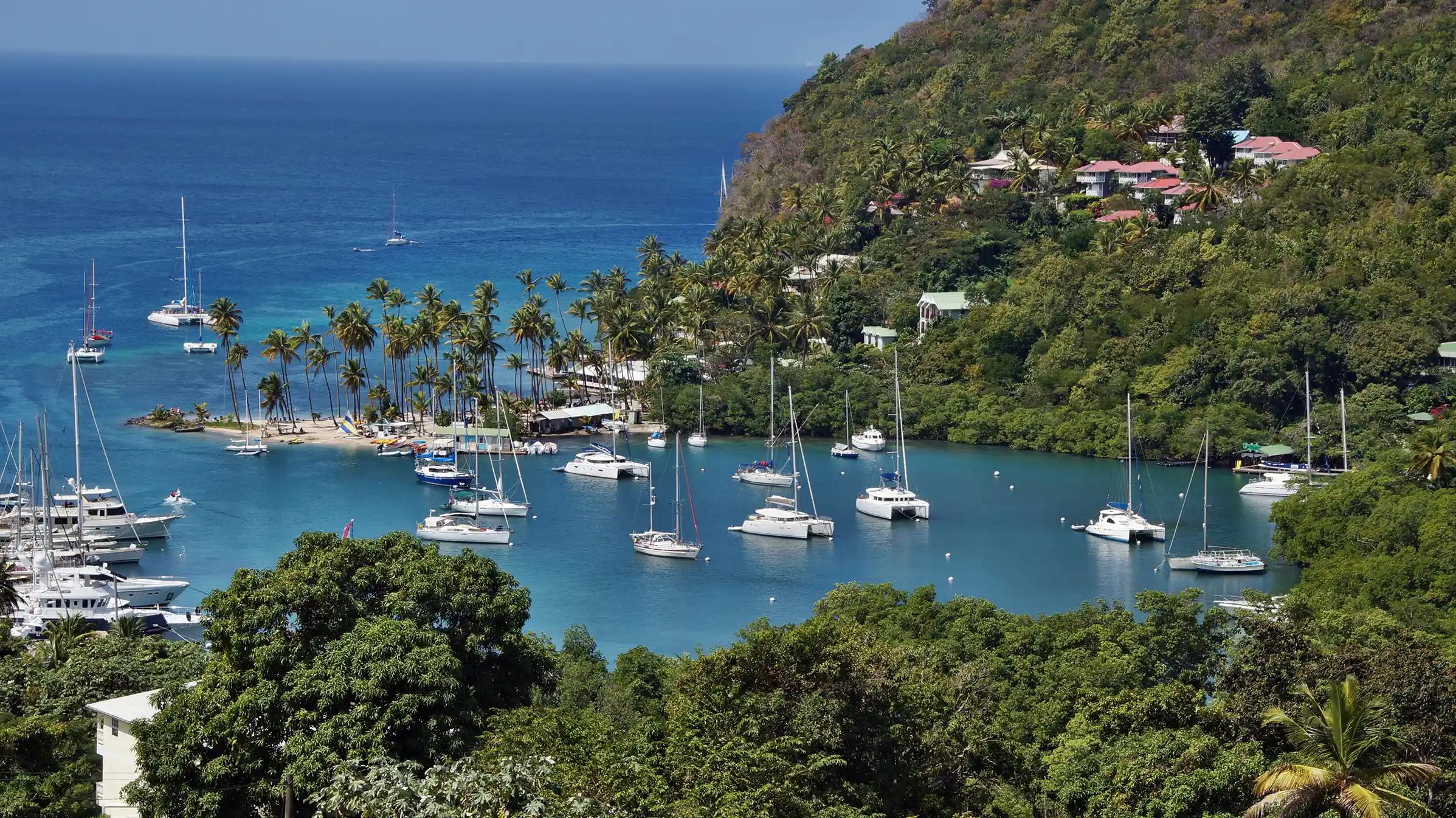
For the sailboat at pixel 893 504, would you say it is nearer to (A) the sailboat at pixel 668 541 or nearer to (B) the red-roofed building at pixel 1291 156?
(A) the sailboat at pixel 668 541

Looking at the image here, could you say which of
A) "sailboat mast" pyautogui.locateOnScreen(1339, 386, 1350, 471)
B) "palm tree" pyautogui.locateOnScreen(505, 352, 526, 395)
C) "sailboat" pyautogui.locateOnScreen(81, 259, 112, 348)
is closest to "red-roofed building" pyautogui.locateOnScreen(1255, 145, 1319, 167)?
"sailboat mast" pyautogui.locateOnScreen(1339, 386, 1350, 471)

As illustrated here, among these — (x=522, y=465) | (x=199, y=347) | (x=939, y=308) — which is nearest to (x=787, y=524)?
(x=522, y=465)

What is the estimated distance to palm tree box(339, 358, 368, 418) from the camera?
68000 mm

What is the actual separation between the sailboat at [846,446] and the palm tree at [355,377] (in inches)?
769

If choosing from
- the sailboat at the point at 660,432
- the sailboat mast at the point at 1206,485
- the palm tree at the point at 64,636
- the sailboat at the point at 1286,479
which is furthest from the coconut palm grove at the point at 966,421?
the sailboat mast at the point at 1206,485

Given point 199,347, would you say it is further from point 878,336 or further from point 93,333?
point 878,336

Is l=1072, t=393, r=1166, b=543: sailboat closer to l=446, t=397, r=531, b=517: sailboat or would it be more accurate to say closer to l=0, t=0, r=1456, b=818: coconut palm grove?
l=0, t=0, r=1456, b=818: coconut palm grove

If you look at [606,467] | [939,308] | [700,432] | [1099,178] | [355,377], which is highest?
[1099,178]

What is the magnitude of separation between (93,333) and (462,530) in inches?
1409

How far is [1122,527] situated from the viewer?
5403 centimetres

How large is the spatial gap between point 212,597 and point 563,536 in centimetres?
2990

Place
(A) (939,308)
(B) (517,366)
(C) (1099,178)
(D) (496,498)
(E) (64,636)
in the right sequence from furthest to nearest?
(C) (1099,178)
(A) (939,308)
(B) (517,366)
(D) (496,498)
(E) (64,636)

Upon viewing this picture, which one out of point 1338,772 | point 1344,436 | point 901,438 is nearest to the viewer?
point 1338,772

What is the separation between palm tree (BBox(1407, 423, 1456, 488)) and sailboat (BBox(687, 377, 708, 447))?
86.5 feet
